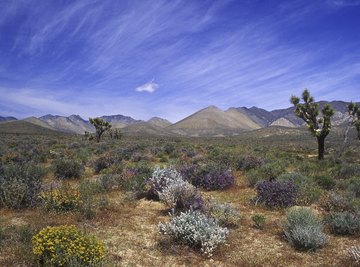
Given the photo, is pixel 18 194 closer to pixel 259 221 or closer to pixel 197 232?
pixel 197 232

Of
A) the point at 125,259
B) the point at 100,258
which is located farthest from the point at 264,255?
the point at 100,258

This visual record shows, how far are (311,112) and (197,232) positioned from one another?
24.3m

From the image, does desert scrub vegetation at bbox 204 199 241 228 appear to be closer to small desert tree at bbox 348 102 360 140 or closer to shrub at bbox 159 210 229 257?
shrub at bbox 159 210 229 257

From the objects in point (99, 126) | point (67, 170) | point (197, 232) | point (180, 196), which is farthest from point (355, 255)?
point (99, 126)

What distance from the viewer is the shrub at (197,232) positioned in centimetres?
696

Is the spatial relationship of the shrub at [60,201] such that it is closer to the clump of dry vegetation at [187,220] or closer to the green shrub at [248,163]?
the clump of dry vegetation at [187,220]

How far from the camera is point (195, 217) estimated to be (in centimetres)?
779

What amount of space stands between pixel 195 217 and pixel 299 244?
233 cm

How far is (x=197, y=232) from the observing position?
275 inches

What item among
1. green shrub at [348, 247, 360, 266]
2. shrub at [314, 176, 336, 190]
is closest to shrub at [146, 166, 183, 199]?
green shrub at [348, 247, 360, 266]

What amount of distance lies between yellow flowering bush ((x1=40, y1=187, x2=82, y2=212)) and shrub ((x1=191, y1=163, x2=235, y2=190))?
561 centimetres

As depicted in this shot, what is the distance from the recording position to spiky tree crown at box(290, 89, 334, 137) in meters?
A: 28.0

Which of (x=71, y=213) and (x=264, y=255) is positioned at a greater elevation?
(x=71, y=213)

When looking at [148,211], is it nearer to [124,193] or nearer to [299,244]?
[124,193]
